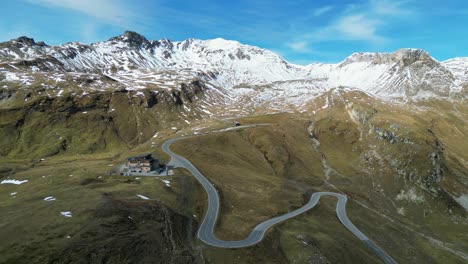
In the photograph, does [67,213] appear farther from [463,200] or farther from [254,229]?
[463,200]

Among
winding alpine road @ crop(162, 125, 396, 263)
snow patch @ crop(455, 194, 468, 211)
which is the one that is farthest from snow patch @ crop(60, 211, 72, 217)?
snow patch @ crop(455, 194, 468, 211)

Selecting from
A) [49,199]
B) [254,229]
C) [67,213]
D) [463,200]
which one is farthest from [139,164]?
[463,200]

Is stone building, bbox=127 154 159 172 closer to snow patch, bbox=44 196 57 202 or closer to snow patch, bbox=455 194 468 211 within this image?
snow patch, bbox=44 196 57 202

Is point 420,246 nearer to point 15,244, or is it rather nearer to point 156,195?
point 156,195

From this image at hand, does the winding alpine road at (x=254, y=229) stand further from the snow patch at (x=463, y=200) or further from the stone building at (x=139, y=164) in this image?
the snow patch at (x=463, y=200)

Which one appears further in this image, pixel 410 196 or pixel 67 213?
pixel 410 196

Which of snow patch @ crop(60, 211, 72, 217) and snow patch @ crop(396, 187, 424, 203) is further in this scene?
snow patch @ crop(396, 187, 424, 203)

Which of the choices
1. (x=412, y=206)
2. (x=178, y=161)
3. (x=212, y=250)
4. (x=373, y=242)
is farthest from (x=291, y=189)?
(x=412, y=206)

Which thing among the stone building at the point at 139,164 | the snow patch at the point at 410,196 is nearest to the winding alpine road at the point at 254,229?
the stone building at the point at 139,164
